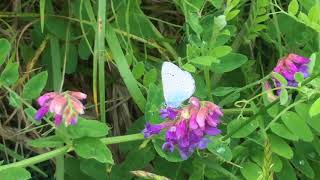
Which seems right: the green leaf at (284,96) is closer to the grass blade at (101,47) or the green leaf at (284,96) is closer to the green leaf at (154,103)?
the green leaf at (154,103)

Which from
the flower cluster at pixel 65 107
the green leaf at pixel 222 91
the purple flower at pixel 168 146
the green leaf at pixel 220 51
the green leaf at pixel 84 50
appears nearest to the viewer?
the flower cluster at pixel 65 107

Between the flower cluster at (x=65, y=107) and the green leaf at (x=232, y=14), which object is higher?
the green leaf at (x=232, y=14)

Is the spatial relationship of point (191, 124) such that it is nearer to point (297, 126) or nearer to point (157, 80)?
point (297, 126)

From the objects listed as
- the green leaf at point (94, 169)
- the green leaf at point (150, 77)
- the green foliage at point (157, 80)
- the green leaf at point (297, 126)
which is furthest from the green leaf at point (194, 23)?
the green leaf at point (94, 169)

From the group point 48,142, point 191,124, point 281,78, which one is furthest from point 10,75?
point 281,78

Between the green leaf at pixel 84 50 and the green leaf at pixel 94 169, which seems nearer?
the green leaf at pixel 94 169
